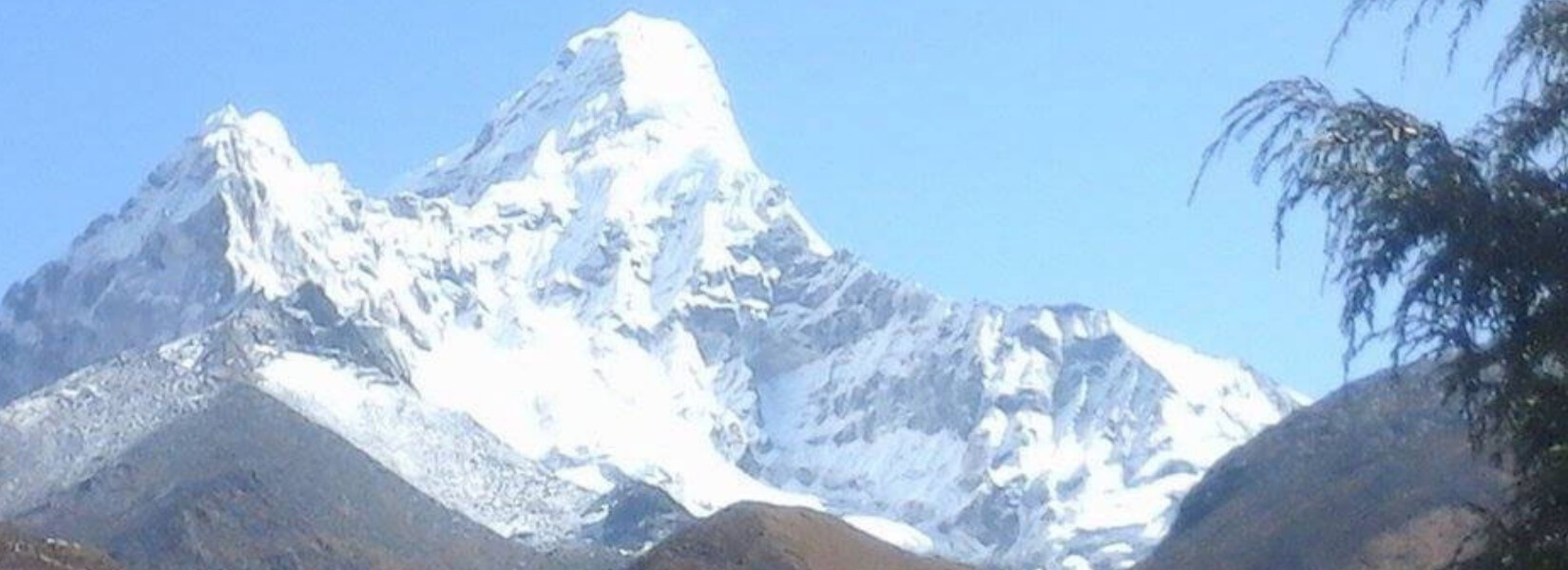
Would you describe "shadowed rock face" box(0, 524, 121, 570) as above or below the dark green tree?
above

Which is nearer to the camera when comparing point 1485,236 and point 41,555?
point 1485,236

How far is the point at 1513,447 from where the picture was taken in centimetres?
2122

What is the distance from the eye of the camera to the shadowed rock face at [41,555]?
15675cm

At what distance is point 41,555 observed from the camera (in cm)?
16462

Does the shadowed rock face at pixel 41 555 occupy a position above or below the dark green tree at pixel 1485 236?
above

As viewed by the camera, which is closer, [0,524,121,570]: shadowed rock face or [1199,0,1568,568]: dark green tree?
[1199,0,1568,568]: dark green tree

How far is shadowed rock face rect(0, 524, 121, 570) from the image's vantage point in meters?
157

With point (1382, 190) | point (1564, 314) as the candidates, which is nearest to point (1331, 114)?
point (1382, 190)

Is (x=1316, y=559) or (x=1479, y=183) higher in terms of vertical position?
(x=1316, y=559)

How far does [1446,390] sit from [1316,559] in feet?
575

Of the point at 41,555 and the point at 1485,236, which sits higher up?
the point at 41,555

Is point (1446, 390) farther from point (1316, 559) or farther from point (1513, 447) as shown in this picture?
point (1316, 559)

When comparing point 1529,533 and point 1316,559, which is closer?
point 1529,533

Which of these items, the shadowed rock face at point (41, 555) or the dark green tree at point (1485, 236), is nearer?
the dark green tree at point (1485, 236)
